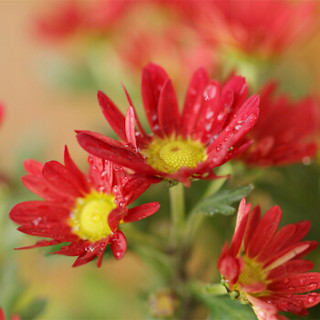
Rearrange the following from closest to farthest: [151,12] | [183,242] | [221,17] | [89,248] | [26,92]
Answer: [89,248]
[183,242]
[221,17]
[151,12]
[26,92]

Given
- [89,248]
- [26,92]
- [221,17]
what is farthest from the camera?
[26,92]

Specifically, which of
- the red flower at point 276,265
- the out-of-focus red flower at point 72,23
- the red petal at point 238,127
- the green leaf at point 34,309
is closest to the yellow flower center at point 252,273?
the red flower at point 276,265

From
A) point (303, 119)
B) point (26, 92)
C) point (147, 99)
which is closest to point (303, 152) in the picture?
point (303, 119)

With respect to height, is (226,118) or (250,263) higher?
(226,118)

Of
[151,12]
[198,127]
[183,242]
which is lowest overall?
[183,242]

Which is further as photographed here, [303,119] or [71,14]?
[71,14]

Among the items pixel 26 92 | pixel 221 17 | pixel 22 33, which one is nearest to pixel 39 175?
pixel 221 17

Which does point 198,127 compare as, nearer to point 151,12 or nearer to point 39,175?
point 39,175
